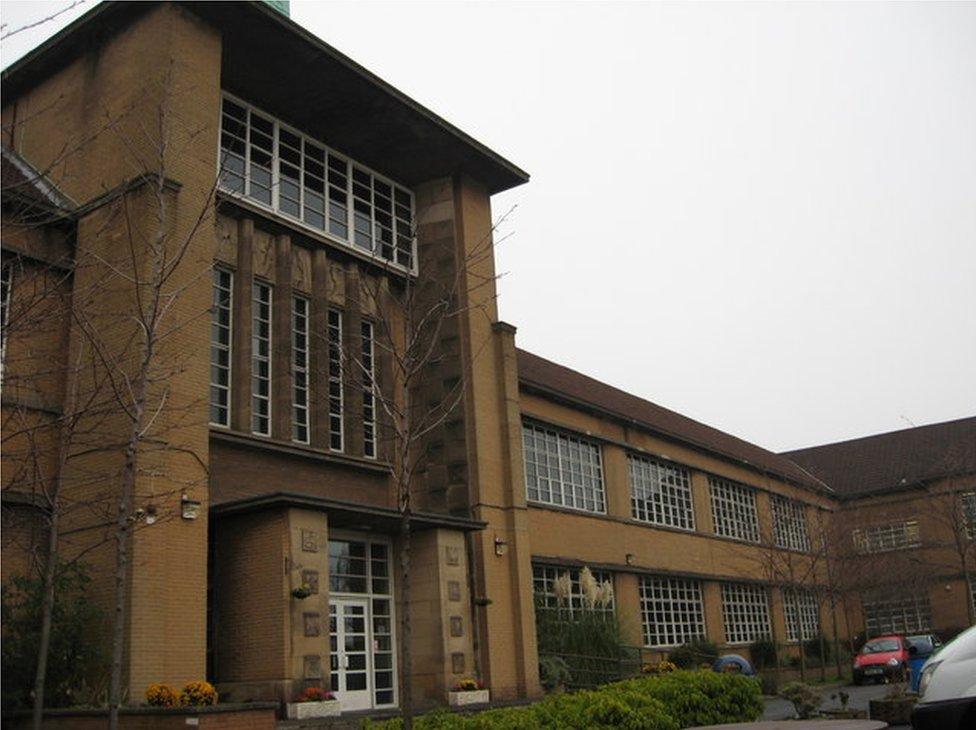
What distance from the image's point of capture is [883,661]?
34.2m

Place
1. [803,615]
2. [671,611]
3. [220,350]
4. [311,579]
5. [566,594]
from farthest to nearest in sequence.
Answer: [803,615] < [671,611] < [566,594] < [220,350] < [311,579]

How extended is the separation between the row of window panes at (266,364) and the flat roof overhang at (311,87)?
405 centimetres

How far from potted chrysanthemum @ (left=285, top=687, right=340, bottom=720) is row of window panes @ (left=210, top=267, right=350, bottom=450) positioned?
5.04m

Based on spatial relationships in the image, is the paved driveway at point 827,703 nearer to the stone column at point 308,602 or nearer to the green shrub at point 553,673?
the green shrub at point 553,673

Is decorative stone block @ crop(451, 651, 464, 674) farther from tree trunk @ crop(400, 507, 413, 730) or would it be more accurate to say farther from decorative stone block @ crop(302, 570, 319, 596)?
tree trunk @ crop(400, 507, 413, 730)

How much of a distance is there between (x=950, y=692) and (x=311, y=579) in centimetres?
1132

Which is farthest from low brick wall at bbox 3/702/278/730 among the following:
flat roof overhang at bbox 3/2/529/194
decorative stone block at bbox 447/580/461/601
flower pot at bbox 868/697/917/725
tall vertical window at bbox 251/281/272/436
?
flat roof overhang at bbox 3/2/529/194

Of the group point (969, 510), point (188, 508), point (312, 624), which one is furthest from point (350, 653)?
point (969, 510)

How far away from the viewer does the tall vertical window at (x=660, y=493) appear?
33.3 meters

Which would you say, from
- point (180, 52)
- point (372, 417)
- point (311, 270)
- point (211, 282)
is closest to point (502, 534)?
point (372, 417)

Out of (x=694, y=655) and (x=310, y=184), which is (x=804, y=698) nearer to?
(x=310, y=184)

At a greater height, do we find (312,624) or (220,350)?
(220,350)

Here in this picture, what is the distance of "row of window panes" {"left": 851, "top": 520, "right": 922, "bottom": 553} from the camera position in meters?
49.8

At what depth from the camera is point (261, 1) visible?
19.2m
